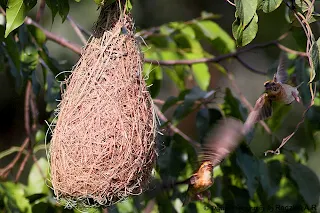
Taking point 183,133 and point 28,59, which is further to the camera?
point 183,133

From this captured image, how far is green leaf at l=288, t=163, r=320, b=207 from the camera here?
2.36 meters

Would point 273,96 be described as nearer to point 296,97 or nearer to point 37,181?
point 296,97

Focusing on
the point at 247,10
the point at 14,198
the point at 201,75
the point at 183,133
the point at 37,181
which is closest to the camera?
the point at 247,10

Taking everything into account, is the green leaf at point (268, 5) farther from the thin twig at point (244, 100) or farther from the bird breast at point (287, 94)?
the thin twig at point (244, 100)

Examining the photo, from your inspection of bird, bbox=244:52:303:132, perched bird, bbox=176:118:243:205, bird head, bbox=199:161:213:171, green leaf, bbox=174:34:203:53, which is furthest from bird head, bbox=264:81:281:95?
green leaf, bbox=174:34:203:53

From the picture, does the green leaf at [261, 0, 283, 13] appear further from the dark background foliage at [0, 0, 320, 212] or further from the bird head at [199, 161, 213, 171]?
the bird head at [199, 161, 213, 171]

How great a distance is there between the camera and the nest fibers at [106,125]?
175 centimetres

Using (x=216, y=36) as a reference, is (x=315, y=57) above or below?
above

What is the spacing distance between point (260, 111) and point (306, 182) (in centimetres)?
41

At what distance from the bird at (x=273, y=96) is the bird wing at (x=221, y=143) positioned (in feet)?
0.15

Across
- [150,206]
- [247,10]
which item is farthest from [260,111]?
[247,10]

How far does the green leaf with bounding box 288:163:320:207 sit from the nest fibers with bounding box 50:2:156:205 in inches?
29.3

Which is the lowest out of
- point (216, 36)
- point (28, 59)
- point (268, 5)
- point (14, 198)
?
point (14, 198)

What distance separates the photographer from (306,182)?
7.88 ft
